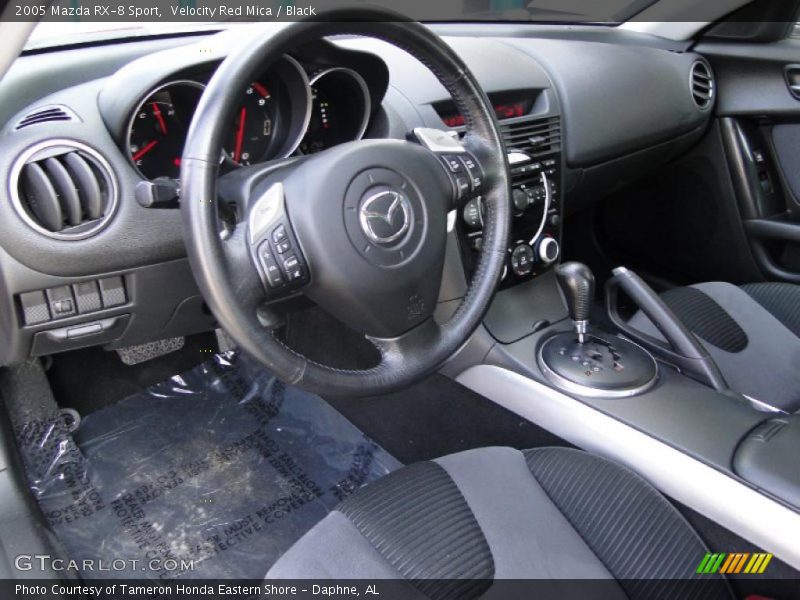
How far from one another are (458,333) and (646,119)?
47.6 inches

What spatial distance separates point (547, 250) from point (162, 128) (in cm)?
86

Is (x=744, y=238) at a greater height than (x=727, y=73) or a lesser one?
lesser

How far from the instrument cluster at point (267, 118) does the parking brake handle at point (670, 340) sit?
0.65 meters

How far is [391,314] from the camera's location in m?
1.06

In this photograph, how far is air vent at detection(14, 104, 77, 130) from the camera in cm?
113

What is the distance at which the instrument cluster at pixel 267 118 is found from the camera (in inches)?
48.5

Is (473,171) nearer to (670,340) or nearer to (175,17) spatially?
(670,340)

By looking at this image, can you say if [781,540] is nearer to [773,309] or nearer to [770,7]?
[773,309]

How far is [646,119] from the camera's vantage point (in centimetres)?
204

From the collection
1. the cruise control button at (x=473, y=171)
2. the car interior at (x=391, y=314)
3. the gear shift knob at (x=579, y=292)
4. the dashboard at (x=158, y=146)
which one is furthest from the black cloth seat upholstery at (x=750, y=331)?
the cruise control button at (x=473, y=171)

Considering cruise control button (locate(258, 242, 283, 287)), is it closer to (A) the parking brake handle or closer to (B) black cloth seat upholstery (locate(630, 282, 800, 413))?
(A) the parking brake handle

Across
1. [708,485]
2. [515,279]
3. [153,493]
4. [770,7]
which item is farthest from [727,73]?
[153,493]

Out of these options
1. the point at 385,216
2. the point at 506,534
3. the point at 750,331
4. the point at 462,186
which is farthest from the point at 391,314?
the point at 750,331

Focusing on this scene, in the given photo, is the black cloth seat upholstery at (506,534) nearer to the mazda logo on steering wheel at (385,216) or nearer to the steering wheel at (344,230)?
the steering wheel at (344,230)
